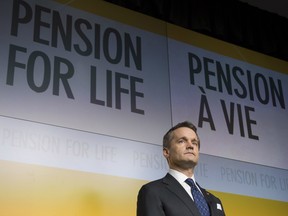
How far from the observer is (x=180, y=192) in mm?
2283

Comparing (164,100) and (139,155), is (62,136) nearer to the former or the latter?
(139,155)

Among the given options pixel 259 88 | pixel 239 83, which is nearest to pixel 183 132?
pixel 239 83

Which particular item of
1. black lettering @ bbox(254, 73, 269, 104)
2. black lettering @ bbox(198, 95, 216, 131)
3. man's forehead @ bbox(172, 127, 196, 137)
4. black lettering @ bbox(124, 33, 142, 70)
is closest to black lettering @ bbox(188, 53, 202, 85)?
black lettering @ bbox(198, 95, 216, 131)

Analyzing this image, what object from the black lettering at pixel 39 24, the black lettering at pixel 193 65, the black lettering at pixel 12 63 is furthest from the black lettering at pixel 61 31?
the black lettering at pixel 193 65

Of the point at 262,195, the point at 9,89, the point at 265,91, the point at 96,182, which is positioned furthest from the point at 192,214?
the point at 265,91

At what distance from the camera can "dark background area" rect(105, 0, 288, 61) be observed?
171 inches

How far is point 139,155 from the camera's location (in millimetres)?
3479

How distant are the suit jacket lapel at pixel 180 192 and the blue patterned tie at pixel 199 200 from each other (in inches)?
2.2

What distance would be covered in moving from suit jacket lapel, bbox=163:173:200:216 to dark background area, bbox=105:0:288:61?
2.10m

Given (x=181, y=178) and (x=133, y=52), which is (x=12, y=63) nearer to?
(x=133, y=52)

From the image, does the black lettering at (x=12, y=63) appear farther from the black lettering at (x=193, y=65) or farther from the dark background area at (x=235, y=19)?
the black lettering at (x=193, y=65)

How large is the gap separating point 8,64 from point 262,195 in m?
2.05

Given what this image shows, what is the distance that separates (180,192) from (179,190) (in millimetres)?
14

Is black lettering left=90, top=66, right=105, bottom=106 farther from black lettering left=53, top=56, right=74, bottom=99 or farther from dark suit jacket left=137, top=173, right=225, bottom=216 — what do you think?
dark suit jacket left=137, top=173, right=225, bottom=216
